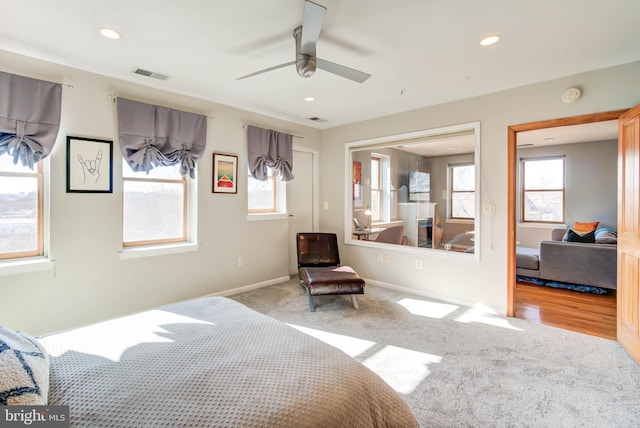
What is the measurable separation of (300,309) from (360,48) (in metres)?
2.75

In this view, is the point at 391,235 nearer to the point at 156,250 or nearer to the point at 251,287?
the point at 251,287

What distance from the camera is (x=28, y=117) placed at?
259 centimetres

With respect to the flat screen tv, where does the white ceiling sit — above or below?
above

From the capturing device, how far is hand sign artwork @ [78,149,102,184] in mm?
2928

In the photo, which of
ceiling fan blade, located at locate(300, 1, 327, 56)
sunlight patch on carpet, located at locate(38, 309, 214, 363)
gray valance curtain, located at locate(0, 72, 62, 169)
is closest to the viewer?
sunlight patch on carpet, located at locate(38, 309, 214, 363)

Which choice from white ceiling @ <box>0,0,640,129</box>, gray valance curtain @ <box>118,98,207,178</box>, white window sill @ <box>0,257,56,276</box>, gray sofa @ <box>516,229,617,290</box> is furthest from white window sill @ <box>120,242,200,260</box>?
gray sofa @ <box>516,229,617,290</box>

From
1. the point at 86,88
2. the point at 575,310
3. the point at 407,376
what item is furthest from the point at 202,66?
the point at 575,310

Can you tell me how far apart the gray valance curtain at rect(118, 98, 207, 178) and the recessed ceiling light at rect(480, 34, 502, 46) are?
2978 mm

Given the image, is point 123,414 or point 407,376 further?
point 407,376

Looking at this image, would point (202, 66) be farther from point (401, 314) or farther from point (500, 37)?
point (401, 314)

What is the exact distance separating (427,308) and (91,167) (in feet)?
12.6

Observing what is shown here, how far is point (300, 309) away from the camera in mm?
3611

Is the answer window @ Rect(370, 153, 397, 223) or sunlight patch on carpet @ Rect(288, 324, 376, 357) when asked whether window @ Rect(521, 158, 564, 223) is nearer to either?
window @ Rect(370, 153, 397, 223)

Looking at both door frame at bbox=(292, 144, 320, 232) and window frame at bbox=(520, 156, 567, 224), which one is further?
window frame at bbox=(520, 156, 567, 224)
